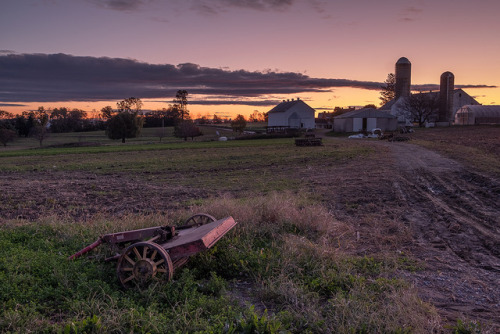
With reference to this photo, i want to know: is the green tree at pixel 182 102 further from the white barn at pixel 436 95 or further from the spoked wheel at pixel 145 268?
the spoked wheel at pixel 145 268

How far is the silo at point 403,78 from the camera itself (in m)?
82.6

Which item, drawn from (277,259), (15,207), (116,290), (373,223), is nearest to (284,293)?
(277,259)

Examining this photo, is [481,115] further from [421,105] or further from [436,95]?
[421,105]

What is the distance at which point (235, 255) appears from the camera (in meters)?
6.81

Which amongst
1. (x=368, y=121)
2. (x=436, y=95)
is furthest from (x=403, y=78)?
(x=368, y=121)

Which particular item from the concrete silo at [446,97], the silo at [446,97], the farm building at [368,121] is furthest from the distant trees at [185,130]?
the silo at [446,97]

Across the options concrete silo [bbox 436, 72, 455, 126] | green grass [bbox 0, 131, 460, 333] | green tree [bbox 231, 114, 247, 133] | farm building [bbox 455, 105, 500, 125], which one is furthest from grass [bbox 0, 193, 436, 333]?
concrete silo [bbox 436, 72, 455, 126]

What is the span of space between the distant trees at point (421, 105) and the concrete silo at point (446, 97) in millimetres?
3499

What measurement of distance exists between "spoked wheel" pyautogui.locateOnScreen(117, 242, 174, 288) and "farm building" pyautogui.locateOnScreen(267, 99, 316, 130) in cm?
7537

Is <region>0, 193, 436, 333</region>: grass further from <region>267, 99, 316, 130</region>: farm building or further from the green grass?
<region>267, 99, 316, 130</region>: farm building

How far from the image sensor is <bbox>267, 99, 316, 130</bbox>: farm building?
81562mm

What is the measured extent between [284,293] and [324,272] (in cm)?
103

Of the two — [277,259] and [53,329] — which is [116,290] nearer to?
[53,329]

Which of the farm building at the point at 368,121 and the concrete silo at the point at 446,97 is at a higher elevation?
the concrete silo at the point at 446,97
